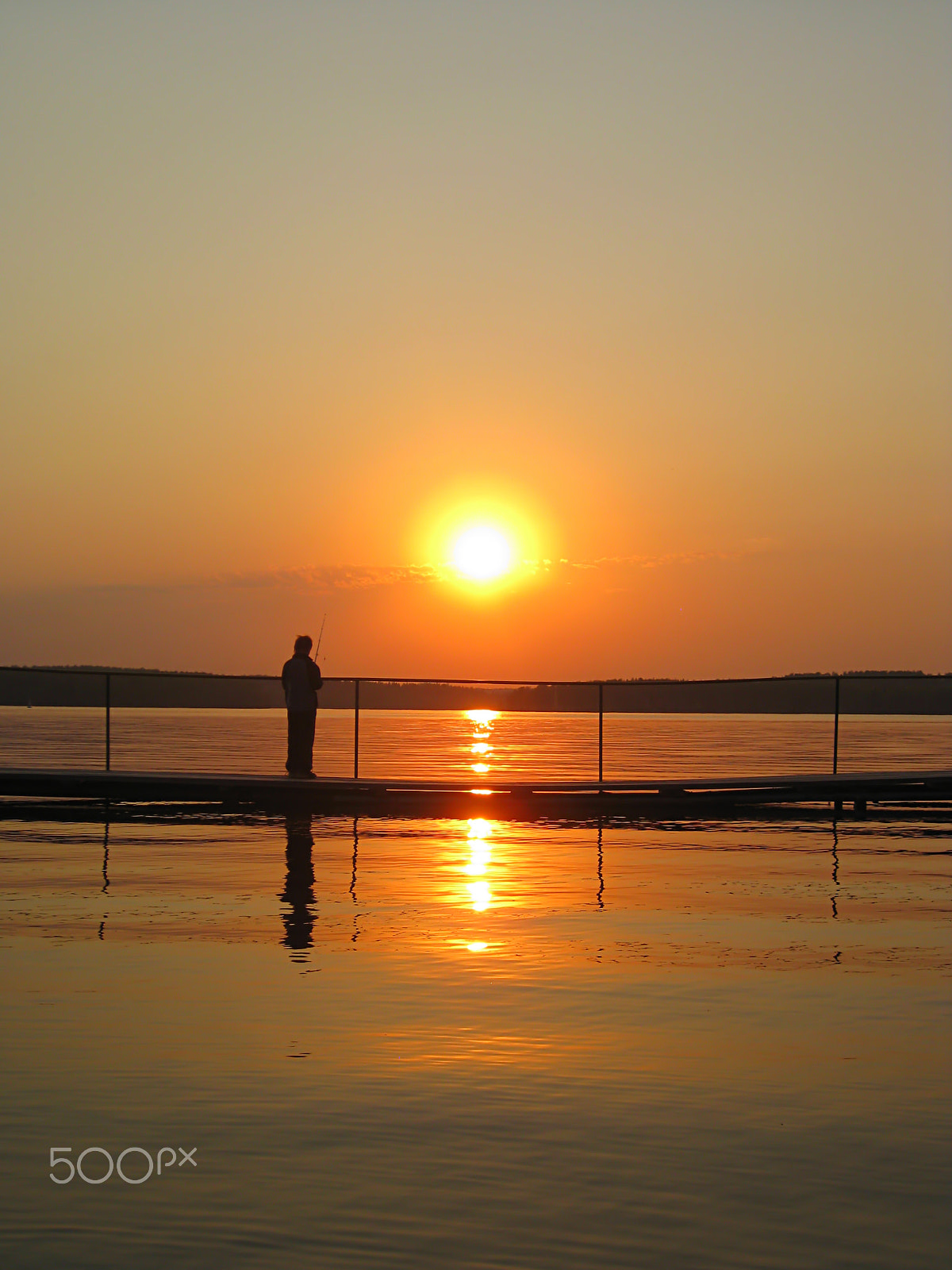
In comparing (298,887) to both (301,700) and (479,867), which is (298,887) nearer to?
(479,867)

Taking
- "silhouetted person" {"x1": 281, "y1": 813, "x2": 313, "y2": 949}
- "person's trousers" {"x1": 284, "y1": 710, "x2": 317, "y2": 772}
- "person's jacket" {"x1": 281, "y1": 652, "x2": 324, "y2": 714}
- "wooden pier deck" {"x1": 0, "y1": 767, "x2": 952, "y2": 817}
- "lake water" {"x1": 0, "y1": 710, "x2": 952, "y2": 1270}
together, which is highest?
"person's jacket" {"x1": 281, "y1": 652, "x2": 324, "y2": 714}

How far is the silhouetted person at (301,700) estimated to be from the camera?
21344 millimetres

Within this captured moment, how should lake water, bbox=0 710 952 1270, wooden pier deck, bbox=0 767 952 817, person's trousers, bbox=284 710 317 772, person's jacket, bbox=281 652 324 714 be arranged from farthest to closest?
1. person's trousers, bbox=284 710 317 772
2. person's jacket, bbox=281 652 324 714
3. wooden pier deck, bbox=0 767 952 817
4. lake water, bbox=0 710 952 1270

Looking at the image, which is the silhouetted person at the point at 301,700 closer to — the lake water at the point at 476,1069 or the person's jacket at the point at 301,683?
the person's jacket at the point at 301,683

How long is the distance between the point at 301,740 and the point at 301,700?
0.75 meters

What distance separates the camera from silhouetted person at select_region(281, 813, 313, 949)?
32.4 feet

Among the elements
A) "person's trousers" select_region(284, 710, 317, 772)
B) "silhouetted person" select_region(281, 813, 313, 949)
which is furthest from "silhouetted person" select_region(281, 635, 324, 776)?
"silhouetted person" select_region(281, 813, 313, 949)

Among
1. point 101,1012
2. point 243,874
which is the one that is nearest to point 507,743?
point 243,874

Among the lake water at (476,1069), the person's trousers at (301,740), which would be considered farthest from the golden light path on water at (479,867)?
the person's trousers at (301,740)

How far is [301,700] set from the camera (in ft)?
70.0

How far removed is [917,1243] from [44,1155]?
2899mm

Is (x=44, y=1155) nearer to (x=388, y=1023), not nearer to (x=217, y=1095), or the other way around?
(x=217, y=1095)

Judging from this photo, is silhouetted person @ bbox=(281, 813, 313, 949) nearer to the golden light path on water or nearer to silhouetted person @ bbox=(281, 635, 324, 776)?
the golden light path on water

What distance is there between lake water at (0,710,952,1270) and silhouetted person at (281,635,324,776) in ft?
26.9
